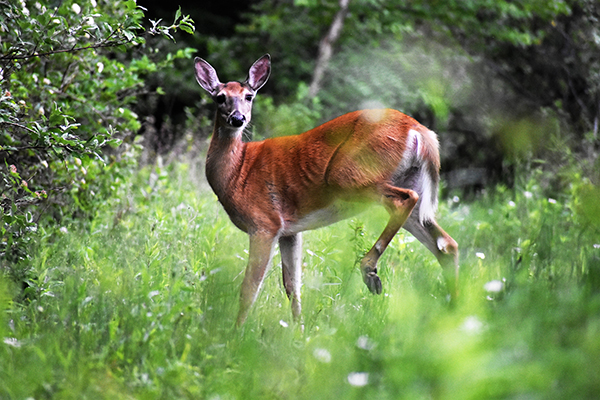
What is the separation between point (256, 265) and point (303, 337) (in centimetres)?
78

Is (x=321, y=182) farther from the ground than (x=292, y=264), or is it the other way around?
(x=321, y=182)

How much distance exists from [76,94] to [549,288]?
3.78 meters

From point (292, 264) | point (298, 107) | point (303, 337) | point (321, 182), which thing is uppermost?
point (321, 182)

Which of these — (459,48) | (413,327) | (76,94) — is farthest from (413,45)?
(413,327)

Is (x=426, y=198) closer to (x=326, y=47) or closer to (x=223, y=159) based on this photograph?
(x=223, y=159)

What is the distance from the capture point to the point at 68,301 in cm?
253

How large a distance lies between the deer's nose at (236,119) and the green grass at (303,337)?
83 centimetres

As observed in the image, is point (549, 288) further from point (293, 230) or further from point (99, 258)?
point (99, 258)

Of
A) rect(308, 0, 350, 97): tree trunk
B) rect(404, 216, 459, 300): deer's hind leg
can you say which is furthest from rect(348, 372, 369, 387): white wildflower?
rect(308, 0, 350, 97): tree trunk

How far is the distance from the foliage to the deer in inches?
29.8

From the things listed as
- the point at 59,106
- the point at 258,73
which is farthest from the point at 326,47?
the point at 59,106

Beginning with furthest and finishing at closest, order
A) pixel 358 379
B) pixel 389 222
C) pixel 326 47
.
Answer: pixel 326 47 < pixel 389 222 < pixel 358 379

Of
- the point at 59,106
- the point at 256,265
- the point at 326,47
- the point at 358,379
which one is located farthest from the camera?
the point at 326,47

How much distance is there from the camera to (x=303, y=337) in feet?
9.18
